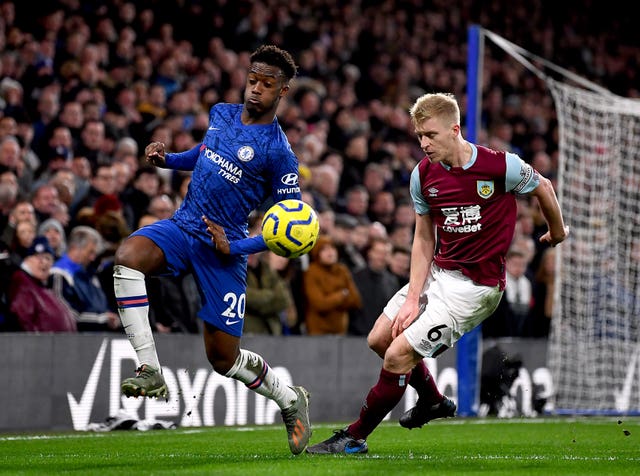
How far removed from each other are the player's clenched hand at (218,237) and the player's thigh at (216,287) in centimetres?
13

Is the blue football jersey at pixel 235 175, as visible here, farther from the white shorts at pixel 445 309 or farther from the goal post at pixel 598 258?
the goal post at pixel 598 258

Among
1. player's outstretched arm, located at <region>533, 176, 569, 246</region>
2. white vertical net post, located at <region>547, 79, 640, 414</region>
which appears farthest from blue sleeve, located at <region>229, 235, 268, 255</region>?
white vertical net post, located at <region>547, 79, 640, 414</region>

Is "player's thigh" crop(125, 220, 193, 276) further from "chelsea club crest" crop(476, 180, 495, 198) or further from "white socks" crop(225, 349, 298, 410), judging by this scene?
"chelsea club crest" crop(476, 180, 495, 198)

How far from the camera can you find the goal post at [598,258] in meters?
14.9

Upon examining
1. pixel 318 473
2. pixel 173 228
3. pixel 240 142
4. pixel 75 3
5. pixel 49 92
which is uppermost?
pixel 75 3

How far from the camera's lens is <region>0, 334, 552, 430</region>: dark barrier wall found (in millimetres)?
10805

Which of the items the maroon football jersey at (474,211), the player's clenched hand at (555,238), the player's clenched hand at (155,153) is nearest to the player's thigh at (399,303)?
the maroon football jersey at (474,211)

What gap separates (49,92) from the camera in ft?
45.4

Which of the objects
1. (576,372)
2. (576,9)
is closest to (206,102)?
(576,372)

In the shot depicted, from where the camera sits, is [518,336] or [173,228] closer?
[173,228]

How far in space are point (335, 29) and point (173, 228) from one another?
1337cm

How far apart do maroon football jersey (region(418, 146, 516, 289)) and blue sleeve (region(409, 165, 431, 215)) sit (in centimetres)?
3

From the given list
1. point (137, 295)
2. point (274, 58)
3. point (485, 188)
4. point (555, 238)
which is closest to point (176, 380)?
point (137, 295)

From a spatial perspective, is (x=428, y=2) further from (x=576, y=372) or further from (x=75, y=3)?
(x=576, y=372)
